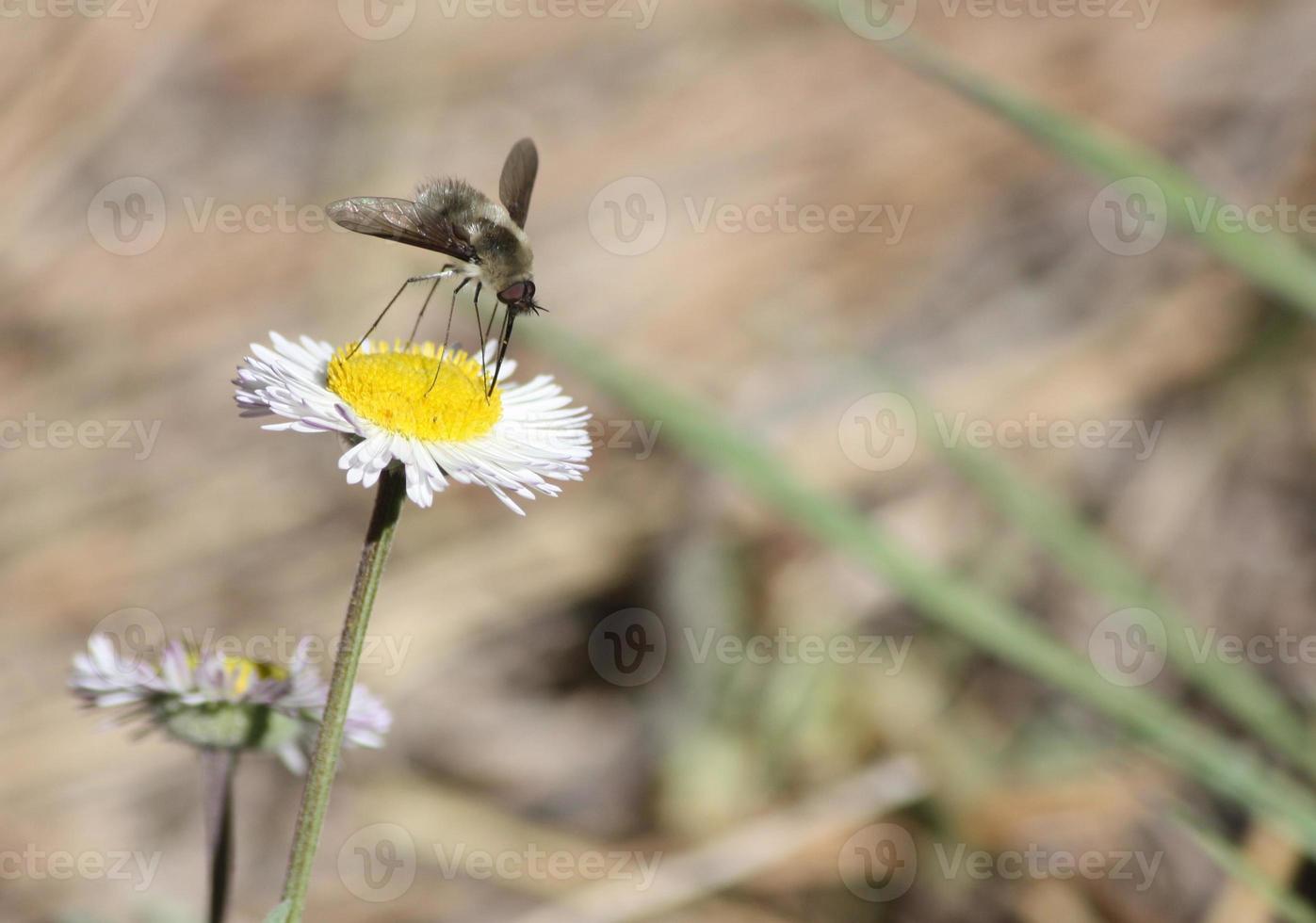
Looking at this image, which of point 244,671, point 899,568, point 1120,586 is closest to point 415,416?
point 244,671

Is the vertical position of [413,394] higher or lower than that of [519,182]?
lower

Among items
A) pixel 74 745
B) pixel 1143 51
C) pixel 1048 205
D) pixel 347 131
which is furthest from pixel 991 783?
pixel 347 131

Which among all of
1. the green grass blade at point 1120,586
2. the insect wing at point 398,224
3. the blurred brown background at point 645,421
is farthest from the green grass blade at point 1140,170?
the blurred brown background at point 645,421

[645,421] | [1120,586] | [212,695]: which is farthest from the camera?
[645,421]

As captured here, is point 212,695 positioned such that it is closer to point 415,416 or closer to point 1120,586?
point 415,416

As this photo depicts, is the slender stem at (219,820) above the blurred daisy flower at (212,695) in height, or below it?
below

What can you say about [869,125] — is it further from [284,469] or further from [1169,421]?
[284,469]

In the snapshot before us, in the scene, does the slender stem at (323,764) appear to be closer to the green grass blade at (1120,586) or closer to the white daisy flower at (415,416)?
the white daisy flower at (415,416)
